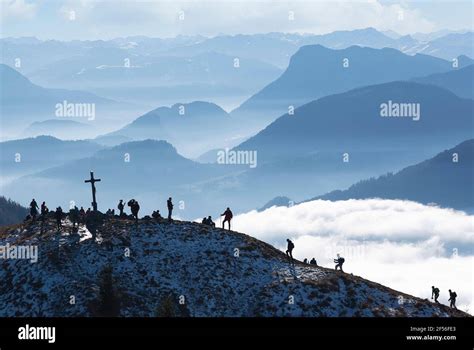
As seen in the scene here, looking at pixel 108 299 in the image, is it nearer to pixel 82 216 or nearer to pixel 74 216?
pixel 74 216

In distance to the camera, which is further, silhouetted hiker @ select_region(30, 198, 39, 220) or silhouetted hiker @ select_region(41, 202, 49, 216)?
silhouetted hiker @ select_region(30, 198, 39, 220)

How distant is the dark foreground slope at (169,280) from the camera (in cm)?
5200

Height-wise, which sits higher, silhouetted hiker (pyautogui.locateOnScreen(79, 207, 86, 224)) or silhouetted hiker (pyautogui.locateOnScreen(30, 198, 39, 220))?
silhouetted hiker (pyautogui.locateOnScreen(30, 198, 39, 220))

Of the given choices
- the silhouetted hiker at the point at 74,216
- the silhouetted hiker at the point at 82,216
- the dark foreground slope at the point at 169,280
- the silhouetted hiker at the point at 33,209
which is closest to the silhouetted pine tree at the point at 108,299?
the dark foreground slope at the point at 169,280

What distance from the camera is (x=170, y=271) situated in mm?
57406

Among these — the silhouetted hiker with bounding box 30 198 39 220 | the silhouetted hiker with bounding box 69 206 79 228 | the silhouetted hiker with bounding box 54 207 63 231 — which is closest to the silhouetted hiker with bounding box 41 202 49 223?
the silhouetted hiker with bounding box 30 198 39 220

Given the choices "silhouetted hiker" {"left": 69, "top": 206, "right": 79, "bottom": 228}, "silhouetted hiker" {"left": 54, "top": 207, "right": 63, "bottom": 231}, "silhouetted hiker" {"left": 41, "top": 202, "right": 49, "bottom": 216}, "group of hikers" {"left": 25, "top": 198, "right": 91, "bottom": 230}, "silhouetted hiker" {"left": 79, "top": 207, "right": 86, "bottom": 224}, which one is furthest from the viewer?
"silhouetted hiker" {"left": 79, "top": 207, "right": 86, "bottom": 224}

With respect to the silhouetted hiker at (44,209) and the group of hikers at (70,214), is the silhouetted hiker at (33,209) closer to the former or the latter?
the group of hikers at (70,214)

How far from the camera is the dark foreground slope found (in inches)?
2047

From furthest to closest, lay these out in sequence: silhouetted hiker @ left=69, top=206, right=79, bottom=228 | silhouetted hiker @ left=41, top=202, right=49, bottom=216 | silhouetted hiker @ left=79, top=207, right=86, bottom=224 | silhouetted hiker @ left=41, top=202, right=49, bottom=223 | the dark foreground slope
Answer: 1. silhouetted hiker @ left=79, top=207, right=86, bottom=224
2. silhouetted hiker @ left=69, top=206, right=79, bottom=228
3. silhouetted hiker @ left=41, top=202, right=49, bottom=223
4. silhouetted hiker @ left=41, top=202, right=49, bottom=216
5. the dark foreground slope

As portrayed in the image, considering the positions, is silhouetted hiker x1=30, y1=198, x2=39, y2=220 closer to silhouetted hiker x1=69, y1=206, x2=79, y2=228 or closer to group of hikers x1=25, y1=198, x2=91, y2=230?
group of hikers x1=25, y1=198, x2=91, y2=230
